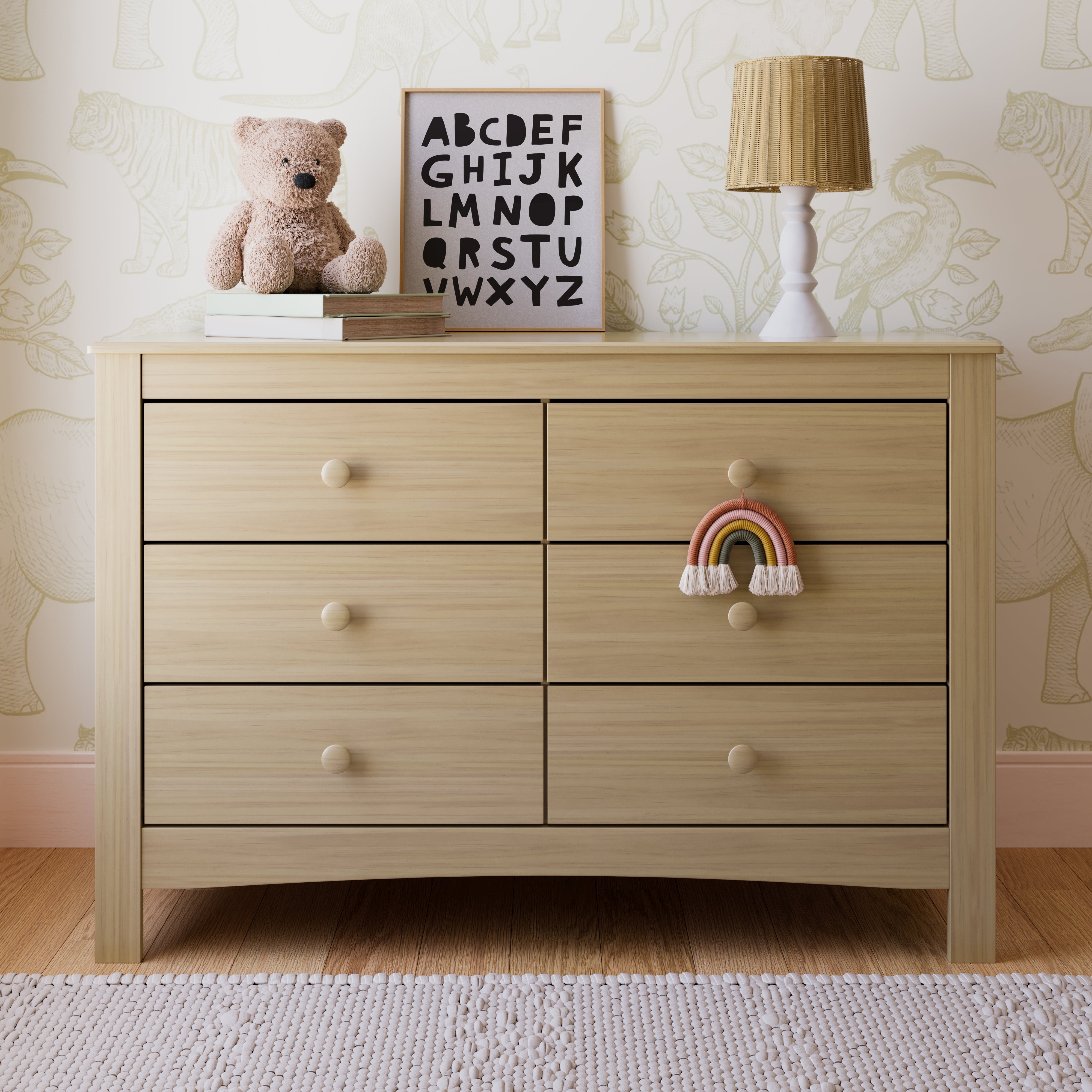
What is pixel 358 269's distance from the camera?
65.0 inches

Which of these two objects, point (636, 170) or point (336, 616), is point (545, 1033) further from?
point (636, 170)

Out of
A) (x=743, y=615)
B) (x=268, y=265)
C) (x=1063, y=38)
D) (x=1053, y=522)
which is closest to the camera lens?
(x=743, y=615)

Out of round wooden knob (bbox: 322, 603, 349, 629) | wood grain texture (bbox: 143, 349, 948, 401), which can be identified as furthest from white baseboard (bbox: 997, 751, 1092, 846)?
round wooden knob (bbox: 322, 603, 349, 629)

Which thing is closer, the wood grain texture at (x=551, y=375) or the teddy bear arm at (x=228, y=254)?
the wood grain texture at (x=551, y=375)

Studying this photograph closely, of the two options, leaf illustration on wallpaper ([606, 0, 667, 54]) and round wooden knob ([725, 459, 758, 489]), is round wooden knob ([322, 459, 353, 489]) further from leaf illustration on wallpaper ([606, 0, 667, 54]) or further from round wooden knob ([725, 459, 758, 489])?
leaf illustration on wallpaper ([606, 0, 667, 54])

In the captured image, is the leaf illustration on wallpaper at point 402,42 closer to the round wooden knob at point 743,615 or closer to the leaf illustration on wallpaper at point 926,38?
the leaf illustration on wallpaper at point 926,38

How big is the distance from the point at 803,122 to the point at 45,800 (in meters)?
1.71

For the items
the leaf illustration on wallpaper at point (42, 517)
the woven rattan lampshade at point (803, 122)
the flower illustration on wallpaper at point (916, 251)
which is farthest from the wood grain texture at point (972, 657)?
the leaf illustration on wallpaper at point (42, 517)

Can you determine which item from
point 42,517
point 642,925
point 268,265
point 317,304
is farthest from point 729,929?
point 42,517

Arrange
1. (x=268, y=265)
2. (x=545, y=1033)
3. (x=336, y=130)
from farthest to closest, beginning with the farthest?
(x=336, y=130) → (x=268, y=265) → (x=545, y=1033)

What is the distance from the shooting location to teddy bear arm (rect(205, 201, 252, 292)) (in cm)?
167

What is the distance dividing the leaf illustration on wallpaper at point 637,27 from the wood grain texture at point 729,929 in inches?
54.7

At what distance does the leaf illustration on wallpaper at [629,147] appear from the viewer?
6.23 ft

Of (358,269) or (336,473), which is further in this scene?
(358,269)
